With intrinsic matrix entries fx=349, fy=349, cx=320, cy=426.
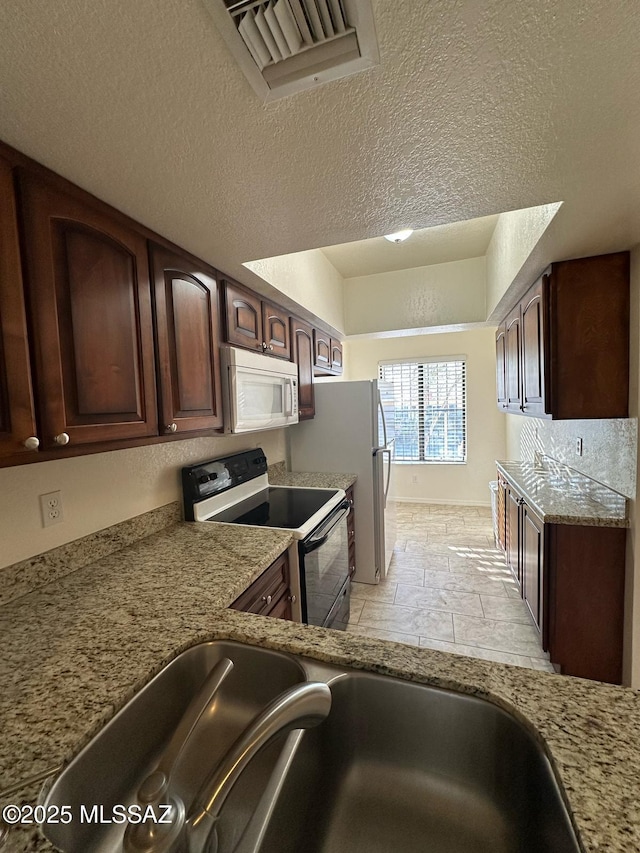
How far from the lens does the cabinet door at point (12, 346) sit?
869 mm

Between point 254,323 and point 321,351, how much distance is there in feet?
4.06

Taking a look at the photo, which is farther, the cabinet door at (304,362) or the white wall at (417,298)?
the white wall at (417,298)

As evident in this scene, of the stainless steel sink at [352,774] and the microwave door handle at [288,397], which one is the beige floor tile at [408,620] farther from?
the stainless steel sink at [352,774]

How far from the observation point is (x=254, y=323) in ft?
6.84

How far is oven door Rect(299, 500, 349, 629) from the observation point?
1.76 meters

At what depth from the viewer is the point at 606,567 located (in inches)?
70.9

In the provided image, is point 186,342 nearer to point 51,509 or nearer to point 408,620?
point 51,509

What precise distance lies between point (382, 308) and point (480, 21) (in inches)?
111

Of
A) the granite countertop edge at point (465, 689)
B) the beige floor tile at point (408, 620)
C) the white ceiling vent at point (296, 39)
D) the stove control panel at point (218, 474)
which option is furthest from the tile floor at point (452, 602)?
the white ceiling vent at point (296, 39)

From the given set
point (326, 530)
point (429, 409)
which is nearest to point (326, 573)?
point (326, 530)

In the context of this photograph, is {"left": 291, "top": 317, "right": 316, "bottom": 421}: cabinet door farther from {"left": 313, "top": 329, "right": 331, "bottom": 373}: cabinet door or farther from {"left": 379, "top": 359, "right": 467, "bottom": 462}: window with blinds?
{"left": 379, "top": 359, "right": 467, "bottom": 462}: window with blinds

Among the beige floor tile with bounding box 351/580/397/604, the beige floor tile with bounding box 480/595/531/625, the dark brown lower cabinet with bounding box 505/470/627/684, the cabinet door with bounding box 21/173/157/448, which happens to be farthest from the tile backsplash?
the cabinet door with bounding box 21/173/157/448

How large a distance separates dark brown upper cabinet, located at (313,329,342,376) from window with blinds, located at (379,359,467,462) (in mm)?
1708

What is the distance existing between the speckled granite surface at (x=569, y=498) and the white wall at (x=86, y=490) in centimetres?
200
